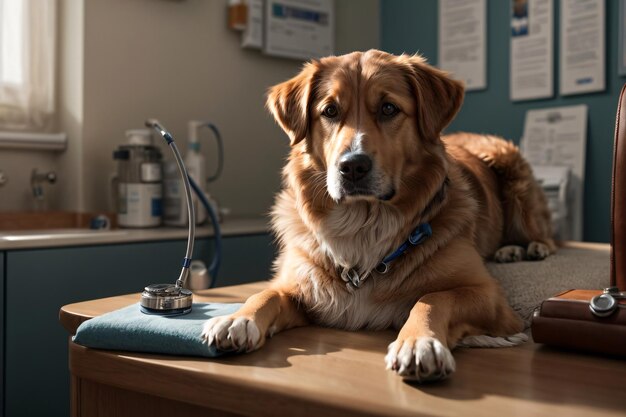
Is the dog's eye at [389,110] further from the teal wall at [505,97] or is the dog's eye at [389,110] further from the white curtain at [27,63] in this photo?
the teal wall at [505,97]

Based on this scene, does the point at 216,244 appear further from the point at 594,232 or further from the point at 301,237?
the point at 594,232

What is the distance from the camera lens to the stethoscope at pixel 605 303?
0.94m

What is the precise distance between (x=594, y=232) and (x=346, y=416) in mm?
2801

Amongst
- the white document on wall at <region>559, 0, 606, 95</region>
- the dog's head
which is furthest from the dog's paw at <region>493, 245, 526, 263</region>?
the white document on wall at <region>559, 0, 606, 95</region>

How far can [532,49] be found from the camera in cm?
339

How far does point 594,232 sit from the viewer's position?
319 centimetres

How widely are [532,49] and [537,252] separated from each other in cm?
176

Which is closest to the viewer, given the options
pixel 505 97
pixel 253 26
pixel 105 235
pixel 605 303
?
pixel 605 303

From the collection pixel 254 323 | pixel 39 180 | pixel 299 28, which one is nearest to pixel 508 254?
pixel 254 323

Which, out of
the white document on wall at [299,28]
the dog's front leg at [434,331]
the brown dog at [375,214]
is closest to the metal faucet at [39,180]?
the white document on wall at [299,28]

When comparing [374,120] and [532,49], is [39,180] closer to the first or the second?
[374,120]

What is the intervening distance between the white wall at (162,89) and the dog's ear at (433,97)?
6.07 ft

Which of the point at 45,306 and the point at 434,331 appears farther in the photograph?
the point at 45,306

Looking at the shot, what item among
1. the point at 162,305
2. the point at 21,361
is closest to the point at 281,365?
the point at 162,305
